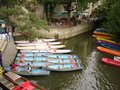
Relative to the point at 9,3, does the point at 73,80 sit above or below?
below

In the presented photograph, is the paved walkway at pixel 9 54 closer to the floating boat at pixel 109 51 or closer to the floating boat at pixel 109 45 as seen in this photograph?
the floating boat at pixel 109 51

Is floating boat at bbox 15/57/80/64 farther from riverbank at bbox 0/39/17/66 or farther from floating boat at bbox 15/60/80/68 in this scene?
riverbank at bbox 0/39/17/66

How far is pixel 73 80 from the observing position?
77.9 ft

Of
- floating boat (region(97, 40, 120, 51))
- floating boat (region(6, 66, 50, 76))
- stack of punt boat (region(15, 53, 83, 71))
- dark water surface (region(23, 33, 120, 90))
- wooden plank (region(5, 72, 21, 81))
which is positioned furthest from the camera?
floating boat (region(97, 40, 120, 51))

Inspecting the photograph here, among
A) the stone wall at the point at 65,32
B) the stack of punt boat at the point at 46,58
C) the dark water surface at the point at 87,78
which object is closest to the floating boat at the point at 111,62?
the dark water surface at the point at 87,78

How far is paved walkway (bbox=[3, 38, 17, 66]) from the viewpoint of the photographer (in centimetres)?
2458

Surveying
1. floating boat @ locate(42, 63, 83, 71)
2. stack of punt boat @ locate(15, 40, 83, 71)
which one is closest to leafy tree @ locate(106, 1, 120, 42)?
stack of punt boat @ locate(15, 40, 83, 71)

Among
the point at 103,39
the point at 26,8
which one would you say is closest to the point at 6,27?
the point at 26,8

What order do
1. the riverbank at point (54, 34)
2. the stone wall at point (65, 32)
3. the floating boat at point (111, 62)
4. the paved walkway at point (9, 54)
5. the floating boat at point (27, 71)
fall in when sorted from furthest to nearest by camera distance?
the stone wall at point (65, 32) < the floating boat at point (111, 62) < the riverbank at point (54, 34) < the paved walkway at point (9, 54) < the floating boat at point (27, 71)

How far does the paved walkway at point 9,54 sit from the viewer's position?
2458 cm

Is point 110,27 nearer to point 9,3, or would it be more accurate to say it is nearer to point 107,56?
point 107,56

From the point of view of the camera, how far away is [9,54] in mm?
25859

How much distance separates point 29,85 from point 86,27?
970 inches

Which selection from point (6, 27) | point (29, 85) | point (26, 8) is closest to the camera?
point (29, 85)
